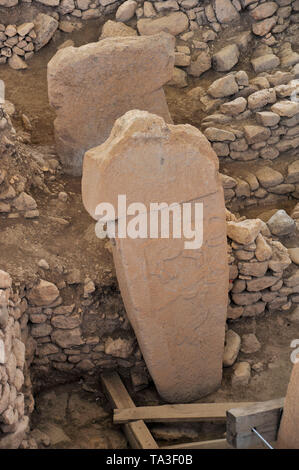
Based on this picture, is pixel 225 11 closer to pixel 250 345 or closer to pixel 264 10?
pixel 264 10

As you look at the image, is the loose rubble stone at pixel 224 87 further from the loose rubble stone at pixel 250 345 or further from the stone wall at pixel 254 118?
the loose rubble stone at pixel 250 345

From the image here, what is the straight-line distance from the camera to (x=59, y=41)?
794cm

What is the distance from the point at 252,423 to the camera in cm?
409

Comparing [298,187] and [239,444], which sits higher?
[239,444]

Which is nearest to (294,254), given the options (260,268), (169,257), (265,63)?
(260,268)

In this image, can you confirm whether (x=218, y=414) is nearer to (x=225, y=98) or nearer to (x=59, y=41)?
(x=225, y=98)

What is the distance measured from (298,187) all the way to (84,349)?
10.3 ft

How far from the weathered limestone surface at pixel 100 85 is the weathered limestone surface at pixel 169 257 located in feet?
5.46

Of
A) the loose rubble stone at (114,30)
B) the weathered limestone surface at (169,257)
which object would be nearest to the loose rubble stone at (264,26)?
the loose rubble stone at (114,30)

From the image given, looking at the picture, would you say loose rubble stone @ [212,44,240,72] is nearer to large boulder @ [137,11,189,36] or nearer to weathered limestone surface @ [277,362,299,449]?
large boulder @ [137,11,189,36]

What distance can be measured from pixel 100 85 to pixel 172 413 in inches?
113

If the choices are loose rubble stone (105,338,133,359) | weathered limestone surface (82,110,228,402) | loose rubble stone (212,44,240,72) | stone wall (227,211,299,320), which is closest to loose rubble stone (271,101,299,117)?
loose rubble stone (212,44,240,72)
